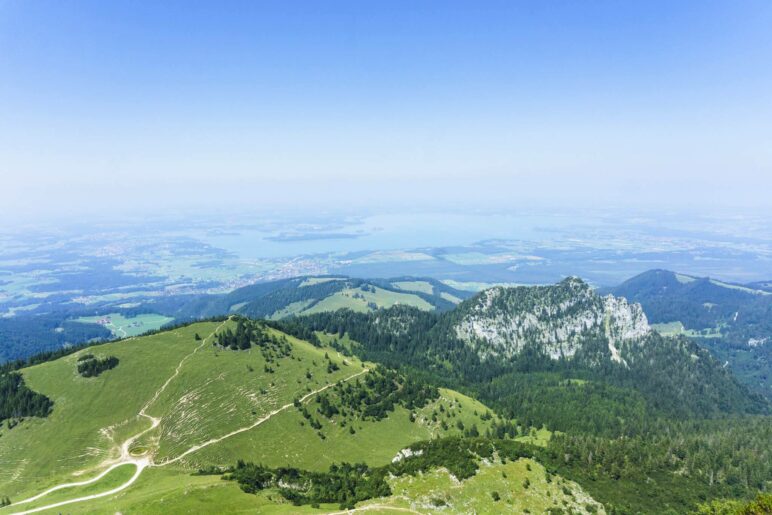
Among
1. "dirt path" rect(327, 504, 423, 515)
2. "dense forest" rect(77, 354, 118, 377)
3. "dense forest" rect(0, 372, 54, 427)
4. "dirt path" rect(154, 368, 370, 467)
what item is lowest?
"dirt path" rect(154, 368, 370, 467)

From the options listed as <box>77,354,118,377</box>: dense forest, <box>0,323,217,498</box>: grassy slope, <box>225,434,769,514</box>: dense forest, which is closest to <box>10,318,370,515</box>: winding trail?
<box>0,323,217,498</box>: grassy slope

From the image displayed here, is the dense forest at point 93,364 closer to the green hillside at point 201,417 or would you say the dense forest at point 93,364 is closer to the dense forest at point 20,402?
the green hillside at point 201,417

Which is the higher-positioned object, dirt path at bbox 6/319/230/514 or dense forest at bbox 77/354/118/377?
dense forest at bbox 77/354/118/377

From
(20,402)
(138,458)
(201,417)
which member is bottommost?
(138,458)

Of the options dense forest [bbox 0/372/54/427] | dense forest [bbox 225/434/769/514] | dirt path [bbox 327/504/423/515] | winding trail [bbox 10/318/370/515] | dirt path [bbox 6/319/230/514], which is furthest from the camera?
dense forest [bbox 0/372/54/427]

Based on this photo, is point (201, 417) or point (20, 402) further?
point (201, 417)

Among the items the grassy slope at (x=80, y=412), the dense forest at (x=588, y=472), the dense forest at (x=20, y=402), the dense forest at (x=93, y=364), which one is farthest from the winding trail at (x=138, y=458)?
the dense forest at (x=20, y=402)

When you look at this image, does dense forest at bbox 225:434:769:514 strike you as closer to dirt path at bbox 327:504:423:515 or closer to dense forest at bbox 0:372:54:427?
dirt path at bbox 327:504:423:515

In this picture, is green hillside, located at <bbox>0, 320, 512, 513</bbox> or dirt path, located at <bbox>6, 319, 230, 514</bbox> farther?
green hillside, located at <bbox>0, 320, 512, 513</bbox>

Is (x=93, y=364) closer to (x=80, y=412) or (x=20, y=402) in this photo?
(x=80, y=412)

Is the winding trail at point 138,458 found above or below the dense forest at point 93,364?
below

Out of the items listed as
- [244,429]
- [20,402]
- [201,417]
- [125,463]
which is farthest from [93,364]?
[244,429]

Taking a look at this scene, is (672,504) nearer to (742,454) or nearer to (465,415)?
(742,454)
